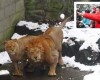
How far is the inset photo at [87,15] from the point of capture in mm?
7328

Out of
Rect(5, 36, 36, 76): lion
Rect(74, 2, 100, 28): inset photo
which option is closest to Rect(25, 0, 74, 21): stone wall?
Rect(74, 2, 100, 28): inset photo

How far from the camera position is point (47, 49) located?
6340mm

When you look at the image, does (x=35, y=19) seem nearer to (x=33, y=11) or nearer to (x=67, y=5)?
(x=33, y=11)

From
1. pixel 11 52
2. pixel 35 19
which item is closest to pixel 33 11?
pixel 35 19

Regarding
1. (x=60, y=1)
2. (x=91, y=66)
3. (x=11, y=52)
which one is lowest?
(x=91, y=66)

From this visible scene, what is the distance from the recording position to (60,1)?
30.2 ft

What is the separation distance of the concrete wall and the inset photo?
1.64 m

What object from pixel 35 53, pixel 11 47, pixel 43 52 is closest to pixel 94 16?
pixel 43 52

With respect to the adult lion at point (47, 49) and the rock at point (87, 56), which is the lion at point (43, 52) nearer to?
the adult lion at point (47, 49)

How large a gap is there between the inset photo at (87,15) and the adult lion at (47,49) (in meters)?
0.67

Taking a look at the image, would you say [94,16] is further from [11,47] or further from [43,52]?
[11,47]

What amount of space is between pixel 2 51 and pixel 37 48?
2061mm

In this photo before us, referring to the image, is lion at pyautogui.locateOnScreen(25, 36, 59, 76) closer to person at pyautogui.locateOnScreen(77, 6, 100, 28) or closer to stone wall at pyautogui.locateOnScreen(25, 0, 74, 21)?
person at pyautogui.locateOnScreen(77, 6, 100, 28)

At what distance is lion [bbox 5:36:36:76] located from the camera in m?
6.32
